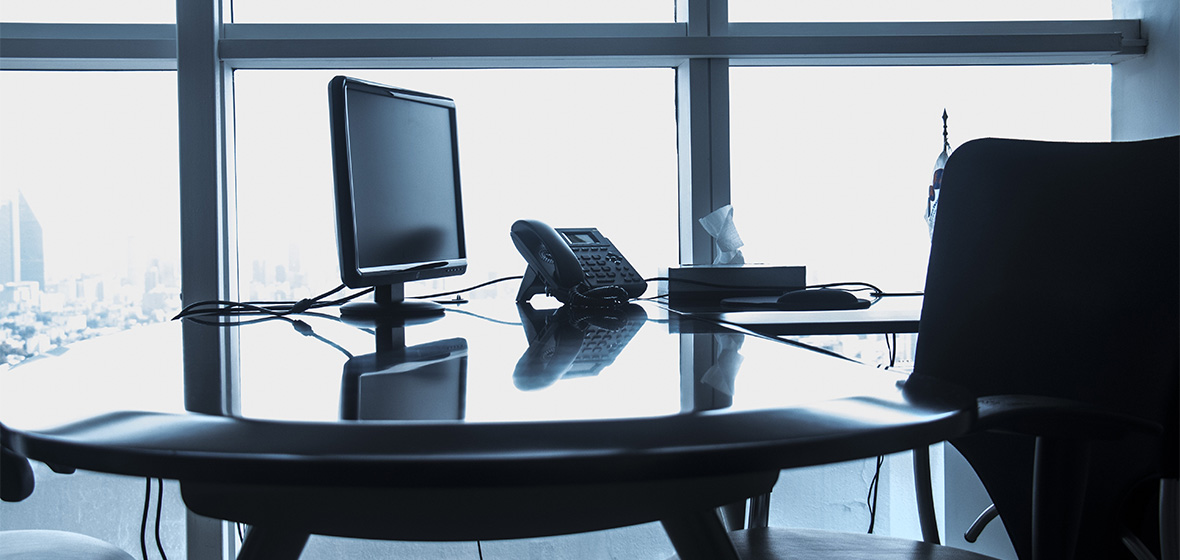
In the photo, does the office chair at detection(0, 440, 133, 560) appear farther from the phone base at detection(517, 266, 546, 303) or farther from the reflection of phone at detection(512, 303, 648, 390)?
the phone base at detection(517, 266, 546, 303)

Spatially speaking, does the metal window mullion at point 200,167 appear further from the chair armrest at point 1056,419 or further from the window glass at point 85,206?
the chair armrest at point 1056,419

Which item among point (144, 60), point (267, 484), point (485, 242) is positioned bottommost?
point (267, 484)

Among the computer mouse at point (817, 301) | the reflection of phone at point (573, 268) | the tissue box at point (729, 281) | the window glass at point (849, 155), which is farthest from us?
the window glass at point (849, 155)

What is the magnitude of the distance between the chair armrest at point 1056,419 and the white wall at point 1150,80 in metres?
2.18

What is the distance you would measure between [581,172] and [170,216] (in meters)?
1.19

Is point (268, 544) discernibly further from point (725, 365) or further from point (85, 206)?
point (85, 206)

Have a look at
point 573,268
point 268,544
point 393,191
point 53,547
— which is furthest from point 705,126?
point 268,544

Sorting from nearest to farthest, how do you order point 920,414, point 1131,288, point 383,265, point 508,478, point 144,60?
point 508,478 → point 920,414 → point 1131,288 → point 383,265 → point 144,60

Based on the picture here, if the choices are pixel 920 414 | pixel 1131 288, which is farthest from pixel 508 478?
pixel 1131 288

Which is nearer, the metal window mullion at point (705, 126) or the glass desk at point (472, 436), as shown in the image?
the glass desk at point (472, 436)

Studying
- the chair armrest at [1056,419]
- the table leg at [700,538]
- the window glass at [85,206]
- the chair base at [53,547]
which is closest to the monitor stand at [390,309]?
the chair base at [53,547]

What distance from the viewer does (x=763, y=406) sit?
1.52 ft

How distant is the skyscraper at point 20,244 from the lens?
233 cm

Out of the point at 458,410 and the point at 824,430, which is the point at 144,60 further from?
the point at 824,430
